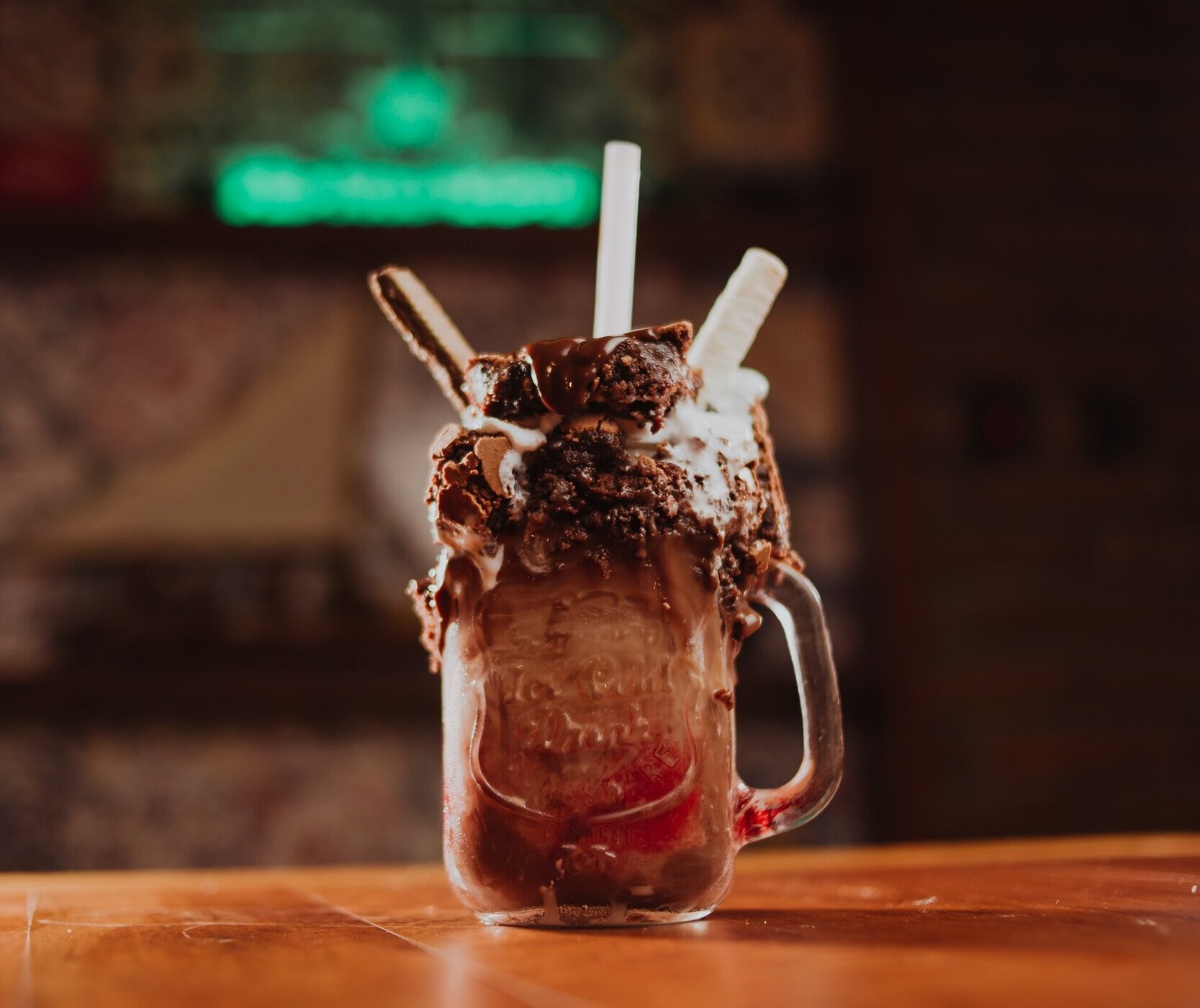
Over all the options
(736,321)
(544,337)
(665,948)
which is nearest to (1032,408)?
(544,337)

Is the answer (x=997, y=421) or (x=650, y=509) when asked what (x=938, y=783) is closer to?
(x=997, y=421)

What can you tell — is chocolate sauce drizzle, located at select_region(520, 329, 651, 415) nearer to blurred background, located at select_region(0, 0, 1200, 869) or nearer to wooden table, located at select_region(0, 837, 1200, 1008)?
wooden table, located at select_region(0, 837, 1200, 1008)

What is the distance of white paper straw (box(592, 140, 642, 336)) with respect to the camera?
785 millimetres

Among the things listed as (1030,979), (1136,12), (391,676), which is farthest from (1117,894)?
(1136,12)

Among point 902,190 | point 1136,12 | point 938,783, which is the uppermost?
point 1136,12

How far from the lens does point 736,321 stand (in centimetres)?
79

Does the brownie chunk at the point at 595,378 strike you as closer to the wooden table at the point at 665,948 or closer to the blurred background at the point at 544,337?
the wooden table at the point at 665,948

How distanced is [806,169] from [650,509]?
2792mm

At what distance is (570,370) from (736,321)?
14cm

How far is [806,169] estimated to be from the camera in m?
3.31

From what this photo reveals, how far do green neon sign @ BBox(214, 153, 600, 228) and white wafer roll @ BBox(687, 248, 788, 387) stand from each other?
238 centimetres

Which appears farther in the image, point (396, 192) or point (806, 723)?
point (396, 192)

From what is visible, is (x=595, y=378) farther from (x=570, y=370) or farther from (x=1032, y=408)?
(x=1032, y=408)

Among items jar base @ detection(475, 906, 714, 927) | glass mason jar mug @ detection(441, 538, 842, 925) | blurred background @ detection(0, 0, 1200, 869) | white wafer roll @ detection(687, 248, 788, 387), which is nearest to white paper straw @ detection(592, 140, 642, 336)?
white wafer roll @ detection(687, 248, 788, 387)
